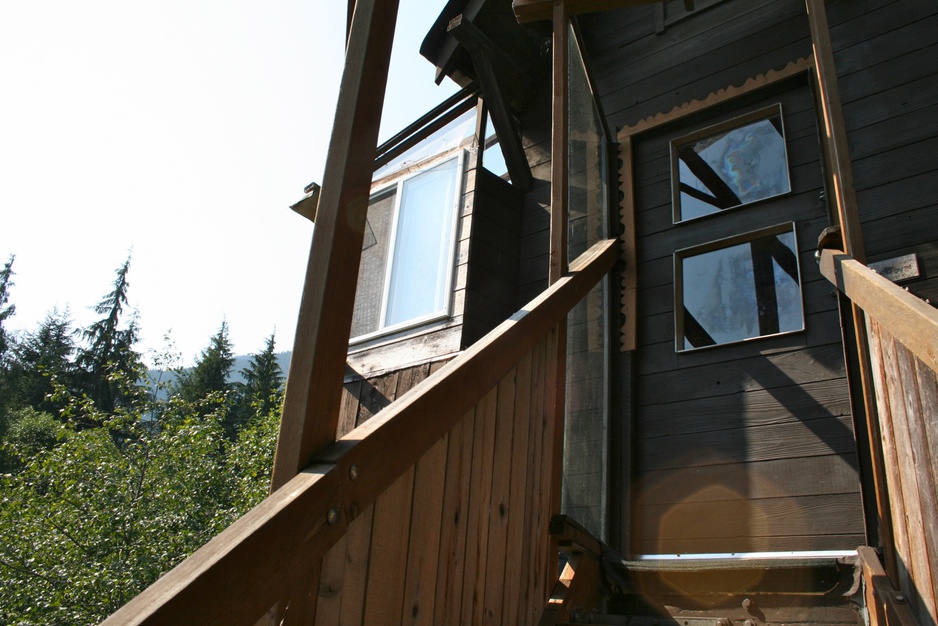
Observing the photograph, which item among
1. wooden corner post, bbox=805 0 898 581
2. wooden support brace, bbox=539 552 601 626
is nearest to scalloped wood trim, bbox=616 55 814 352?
wooden corner post, bbox=805 0 898 581

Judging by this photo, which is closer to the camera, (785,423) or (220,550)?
(220,550)

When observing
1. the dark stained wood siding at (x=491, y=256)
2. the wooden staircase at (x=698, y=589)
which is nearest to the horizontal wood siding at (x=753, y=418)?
the wooden staircase at (x=698, y=589)

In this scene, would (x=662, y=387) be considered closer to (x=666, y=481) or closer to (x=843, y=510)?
(x=666, y=481)

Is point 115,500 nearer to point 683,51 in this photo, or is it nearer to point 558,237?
point 683,51

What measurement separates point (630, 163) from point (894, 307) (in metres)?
2.85

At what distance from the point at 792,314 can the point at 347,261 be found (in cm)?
264

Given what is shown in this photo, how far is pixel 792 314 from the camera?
3.42m

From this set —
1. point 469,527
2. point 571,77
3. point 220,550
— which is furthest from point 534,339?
point 571,77

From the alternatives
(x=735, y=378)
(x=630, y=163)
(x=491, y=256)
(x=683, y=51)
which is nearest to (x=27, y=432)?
(x=491, y=256)

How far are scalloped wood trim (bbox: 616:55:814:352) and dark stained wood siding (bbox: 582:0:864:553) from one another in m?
0.05

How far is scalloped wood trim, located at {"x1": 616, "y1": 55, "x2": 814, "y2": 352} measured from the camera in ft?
12.5

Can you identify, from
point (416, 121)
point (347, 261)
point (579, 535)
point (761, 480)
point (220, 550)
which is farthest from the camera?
point (416, 121)

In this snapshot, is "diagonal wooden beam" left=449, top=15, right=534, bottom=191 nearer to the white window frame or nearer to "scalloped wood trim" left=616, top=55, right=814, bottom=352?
the white window frame

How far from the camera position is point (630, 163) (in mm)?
4277
